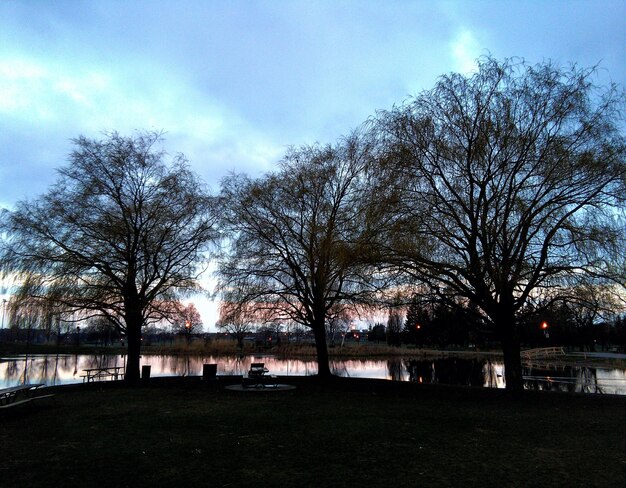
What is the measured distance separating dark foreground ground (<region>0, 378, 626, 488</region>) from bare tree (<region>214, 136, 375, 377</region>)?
245 inches

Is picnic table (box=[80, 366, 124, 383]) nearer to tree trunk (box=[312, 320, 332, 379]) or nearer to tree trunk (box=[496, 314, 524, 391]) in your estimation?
tree trunk (box=[312, 320, 332, 379])

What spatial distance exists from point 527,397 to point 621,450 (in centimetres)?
651

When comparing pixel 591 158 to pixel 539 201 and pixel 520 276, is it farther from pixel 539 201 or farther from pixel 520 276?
pixel 520 276

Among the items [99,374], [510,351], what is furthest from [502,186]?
[99,374]

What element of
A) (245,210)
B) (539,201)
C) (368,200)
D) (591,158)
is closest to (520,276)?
(539,201)

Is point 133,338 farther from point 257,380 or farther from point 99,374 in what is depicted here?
point 257,380

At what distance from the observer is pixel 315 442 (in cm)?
777

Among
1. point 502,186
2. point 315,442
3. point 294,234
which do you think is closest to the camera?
point 315,442

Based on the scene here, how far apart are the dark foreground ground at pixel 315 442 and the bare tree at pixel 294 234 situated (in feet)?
20.5

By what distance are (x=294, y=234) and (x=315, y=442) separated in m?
12.4

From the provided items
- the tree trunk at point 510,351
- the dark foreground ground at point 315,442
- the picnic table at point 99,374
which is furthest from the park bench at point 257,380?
the tree trunk at point 510,351

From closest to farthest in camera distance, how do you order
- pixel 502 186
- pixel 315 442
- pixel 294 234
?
1. pixel 315 442
2. pixel 502 186
3. pixel 294 234

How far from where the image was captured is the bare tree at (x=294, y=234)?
19125 millimetres

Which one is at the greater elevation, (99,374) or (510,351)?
(510,351)
